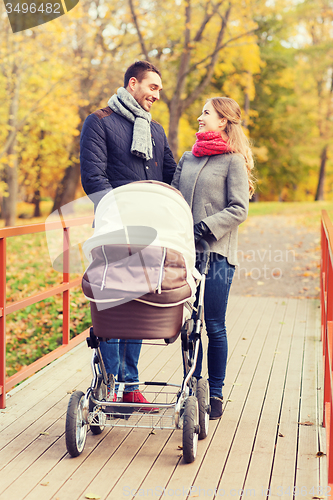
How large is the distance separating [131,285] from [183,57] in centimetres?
1167

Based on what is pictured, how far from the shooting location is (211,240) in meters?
3.67

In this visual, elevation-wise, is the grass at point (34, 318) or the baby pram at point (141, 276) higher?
the baby pram at point (141, 276)

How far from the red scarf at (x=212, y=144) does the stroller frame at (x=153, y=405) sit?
63 cm

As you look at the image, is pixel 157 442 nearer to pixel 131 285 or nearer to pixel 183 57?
pixel 131 285

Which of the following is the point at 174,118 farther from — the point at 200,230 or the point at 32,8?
the point at 200,230

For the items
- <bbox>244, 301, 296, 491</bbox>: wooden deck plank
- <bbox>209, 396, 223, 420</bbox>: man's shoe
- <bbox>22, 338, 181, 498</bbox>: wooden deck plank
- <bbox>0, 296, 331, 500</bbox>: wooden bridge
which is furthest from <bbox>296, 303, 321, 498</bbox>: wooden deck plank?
<bbox>22, 338, 181, 498</bbox>: wooden deck plank

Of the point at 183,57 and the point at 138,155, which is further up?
the point at 183,57

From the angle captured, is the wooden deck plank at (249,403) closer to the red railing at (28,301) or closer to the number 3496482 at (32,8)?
the red railing at (28,301)

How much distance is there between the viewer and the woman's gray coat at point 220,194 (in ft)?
11.7

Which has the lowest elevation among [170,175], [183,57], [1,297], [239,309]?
[239,309]

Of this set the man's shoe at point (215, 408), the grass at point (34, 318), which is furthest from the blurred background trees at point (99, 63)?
the man's shoe at point (215, 408)

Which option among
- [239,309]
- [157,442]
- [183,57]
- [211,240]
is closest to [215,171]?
[211,240]

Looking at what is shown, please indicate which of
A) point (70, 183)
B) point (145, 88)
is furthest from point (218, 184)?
point (70, 183)

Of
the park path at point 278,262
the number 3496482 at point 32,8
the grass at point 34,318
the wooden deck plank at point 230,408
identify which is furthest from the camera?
the number 3496482 at point 32,8
